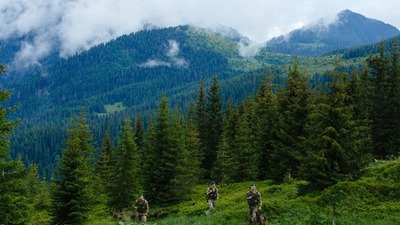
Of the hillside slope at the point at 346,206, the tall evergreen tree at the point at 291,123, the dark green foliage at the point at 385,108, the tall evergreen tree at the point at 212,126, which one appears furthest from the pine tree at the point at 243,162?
the hillside slope at the point at 346,206

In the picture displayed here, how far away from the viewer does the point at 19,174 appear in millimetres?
23625

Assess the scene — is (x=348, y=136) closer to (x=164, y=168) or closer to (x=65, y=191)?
(x=164, y=168)

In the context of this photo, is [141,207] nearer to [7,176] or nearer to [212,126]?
[7,176]

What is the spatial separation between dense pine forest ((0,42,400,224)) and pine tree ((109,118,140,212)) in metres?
0.11

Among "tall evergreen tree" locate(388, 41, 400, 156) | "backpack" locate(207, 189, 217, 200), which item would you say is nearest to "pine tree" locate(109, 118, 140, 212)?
"backpack" locate(207, 189, 217, 200)

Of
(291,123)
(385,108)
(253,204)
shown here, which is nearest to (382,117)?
(385,108)

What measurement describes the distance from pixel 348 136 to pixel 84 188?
22281mm

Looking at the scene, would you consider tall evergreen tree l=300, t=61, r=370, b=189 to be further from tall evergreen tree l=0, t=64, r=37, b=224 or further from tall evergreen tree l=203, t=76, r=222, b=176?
tall evergreen tree l=203, t=76, r=222, b=176

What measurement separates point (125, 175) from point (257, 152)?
15.1 m

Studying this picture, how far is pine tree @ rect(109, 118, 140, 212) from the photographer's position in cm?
4141

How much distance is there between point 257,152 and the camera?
148ft

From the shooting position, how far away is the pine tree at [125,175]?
41406 millimetres

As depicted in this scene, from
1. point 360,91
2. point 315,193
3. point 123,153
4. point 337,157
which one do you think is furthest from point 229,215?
point 360,91

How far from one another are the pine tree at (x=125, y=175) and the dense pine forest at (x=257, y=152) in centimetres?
11
